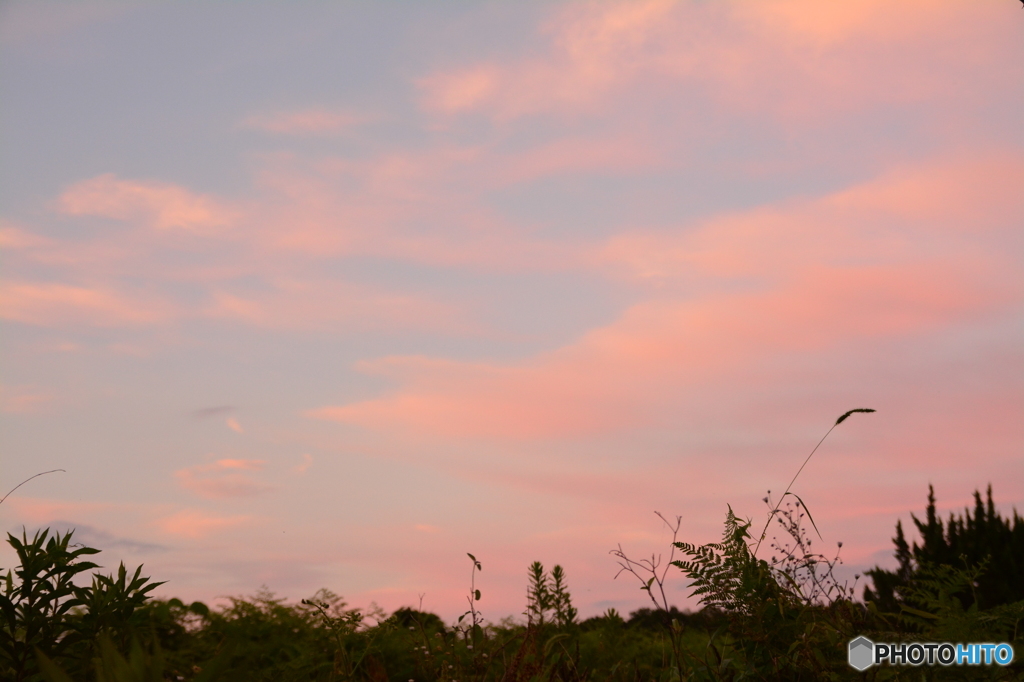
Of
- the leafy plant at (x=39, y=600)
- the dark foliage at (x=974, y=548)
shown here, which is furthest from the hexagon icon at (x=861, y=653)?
the dark foliage at (x=974, y=548)

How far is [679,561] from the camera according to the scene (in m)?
3.77

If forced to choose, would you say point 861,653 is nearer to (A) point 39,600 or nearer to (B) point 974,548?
(A) point 39,600

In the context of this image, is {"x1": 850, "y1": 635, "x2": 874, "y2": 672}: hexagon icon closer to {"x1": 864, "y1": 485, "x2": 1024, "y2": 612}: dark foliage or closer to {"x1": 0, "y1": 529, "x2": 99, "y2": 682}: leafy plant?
{"x1": 0, "y1": 529, "x2": 99, "y2": 682}: leafy plant

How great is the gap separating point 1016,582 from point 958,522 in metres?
2.14

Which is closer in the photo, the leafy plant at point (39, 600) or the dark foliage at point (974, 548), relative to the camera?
the leafy plant at point (39, 600)

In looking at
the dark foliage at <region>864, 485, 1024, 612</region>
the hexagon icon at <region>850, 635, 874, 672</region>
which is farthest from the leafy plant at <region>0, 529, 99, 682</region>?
the dark foliage at <region>864, 485, 1024, 612</region>

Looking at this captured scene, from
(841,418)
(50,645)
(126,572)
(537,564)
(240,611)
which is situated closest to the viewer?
(50,645)

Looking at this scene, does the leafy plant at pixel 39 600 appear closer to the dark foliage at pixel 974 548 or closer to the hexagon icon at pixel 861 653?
the hexagon icon at pixel 861 653

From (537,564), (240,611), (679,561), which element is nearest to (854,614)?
(679,561)

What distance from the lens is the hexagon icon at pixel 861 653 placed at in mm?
3535

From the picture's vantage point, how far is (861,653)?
356cm

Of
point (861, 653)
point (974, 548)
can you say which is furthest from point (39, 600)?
point (974, 548)

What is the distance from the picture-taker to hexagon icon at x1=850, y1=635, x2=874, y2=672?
3.54 meters

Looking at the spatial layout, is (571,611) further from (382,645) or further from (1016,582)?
(1016,582)
